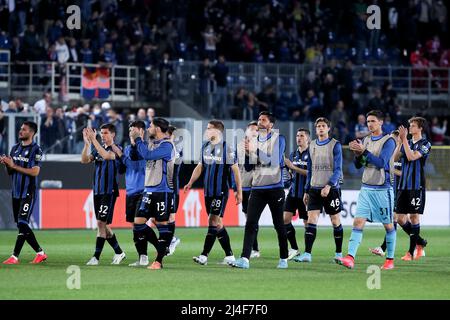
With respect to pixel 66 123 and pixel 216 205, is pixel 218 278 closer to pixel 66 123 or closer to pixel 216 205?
pixel 216 205

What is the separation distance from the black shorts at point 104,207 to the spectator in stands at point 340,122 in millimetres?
15614

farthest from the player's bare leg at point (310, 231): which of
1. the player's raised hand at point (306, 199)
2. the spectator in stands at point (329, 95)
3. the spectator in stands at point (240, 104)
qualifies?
the spectator in stands at point (329, 95)

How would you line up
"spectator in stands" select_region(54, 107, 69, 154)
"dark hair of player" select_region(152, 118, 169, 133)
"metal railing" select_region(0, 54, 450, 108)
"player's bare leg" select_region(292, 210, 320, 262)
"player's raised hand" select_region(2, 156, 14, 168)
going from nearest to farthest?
"dark hair of player" select_region(152, 118, 169, 133) < "player's raised hand" select_region(2, 156, 14, 168) < "player's bare leg" select_region(292, 210, 320, 262) < "spectator in stands" select_region(54, 107, 69, 154) < "metal railing" select_region(0, 54, 450, 108)

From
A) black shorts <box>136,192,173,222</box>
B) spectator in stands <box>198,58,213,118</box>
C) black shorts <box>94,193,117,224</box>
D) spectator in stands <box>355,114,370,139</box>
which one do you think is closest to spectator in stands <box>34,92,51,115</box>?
spectator in stands <box>198,58,213,118</box>

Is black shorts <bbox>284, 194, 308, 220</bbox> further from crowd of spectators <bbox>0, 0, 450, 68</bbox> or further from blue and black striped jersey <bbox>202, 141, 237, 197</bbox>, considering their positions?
crowd of spectators <bbox>0, 0, 450, 68</bbox>

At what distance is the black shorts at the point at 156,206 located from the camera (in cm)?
1619

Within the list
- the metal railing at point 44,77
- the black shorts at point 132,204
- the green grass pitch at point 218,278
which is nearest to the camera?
the green grass pitch at point 218,278

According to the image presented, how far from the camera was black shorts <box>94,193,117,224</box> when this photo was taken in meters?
17.2

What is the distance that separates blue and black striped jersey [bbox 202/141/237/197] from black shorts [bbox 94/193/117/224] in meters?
1.57

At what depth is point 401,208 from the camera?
19234 millimetres

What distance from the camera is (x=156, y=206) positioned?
53.2 feet

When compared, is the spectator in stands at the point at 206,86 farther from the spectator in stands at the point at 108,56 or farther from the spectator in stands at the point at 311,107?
the spectator in stands at the point at 311,107

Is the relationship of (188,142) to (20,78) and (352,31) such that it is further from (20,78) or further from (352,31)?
(352,31)

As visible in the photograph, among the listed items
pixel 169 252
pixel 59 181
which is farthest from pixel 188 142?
pixel 169 252
